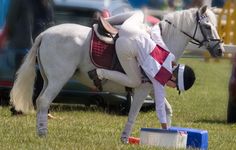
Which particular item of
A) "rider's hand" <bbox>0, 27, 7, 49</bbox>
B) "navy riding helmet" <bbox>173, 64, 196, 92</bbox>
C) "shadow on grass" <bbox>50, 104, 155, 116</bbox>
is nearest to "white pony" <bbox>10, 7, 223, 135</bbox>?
"navy riding helmet" <bbox>173, 64, 196, 92</bbox>

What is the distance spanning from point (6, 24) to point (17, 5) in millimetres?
478

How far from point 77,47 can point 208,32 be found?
1486mm

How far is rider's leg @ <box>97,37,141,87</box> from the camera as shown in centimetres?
870

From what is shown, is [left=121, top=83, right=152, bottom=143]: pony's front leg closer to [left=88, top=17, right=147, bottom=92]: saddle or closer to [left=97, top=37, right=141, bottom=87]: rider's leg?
[left=97, top=37, right=141, bottom=87]: rider's leg

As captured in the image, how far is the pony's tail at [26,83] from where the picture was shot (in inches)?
370

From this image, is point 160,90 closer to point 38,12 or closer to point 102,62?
point 102,62

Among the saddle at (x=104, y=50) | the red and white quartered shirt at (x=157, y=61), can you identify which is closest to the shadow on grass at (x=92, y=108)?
the saddle at (x=104, y=50)

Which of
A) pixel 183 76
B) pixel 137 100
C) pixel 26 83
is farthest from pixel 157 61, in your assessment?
pixel 26 83

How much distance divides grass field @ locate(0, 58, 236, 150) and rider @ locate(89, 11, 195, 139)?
2.22 ft

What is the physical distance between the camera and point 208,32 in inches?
367

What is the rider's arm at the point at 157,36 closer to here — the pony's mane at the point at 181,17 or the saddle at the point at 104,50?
the pony's mane at the point at 181,17

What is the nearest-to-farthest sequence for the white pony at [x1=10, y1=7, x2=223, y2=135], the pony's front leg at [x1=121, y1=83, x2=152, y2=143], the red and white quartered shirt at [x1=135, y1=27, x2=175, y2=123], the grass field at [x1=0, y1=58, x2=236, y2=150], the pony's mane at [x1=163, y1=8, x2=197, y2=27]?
the red and white quartered shirt at [x1=135, y1=27, x2=175, y2=123] → the grass field at [x1=0, y1=58, x2=236, y2=150] → the pony's front leg at [x1=121, y1=83, x2=152, y2=143] → the white pony at [x1=10, y1=7, x2=223, y2=135] → the pony's mane at [x1=163, y1=8, x2=197, y2=27]

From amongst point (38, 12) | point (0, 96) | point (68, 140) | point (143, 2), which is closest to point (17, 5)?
point (38, 12)

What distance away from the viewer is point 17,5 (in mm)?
12203
